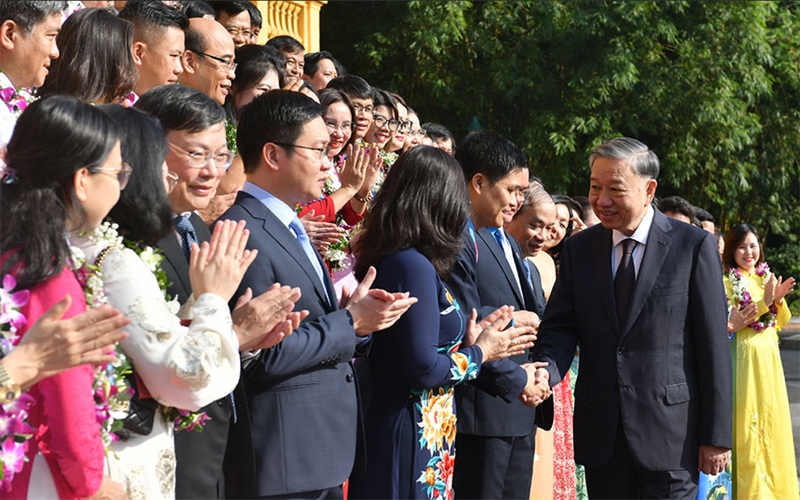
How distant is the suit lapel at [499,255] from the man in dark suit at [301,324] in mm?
1288

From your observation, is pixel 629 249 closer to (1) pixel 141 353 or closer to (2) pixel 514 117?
(1) pixel 141 353

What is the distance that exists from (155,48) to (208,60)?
493 mm

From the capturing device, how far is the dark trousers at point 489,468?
5109 mm

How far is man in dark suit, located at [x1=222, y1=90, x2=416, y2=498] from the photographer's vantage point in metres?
3.82

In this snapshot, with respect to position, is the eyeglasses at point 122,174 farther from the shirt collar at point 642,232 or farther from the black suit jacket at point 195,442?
the shirt collar at point 642,232

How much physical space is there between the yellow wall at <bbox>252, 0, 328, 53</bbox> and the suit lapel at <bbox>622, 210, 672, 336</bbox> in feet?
32.8

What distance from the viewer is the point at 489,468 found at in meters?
5.13

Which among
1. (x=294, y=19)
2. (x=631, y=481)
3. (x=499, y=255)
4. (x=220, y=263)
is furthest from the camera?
(x=294, y=19)

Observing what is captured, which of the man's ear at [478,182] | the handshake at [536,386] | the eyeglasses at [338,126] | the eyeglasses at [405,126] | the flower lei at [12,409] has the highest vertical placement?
the eyeglasses at [405,126]

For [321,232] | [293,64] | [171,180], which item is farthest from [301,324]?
[293,64]

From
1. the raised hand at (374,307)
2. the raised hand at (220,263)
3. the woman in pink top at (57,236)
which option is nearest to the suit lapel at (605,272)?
the raised hand at (374,307)

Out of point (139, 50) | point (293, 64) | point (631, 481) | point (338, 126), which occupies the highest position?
point (293, 64)

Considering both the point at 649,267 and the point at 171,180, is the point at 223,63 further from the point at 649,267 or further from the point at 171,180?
the point at 649,267

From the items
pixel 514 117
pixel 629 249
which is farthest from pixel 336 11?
pixel 629 249
